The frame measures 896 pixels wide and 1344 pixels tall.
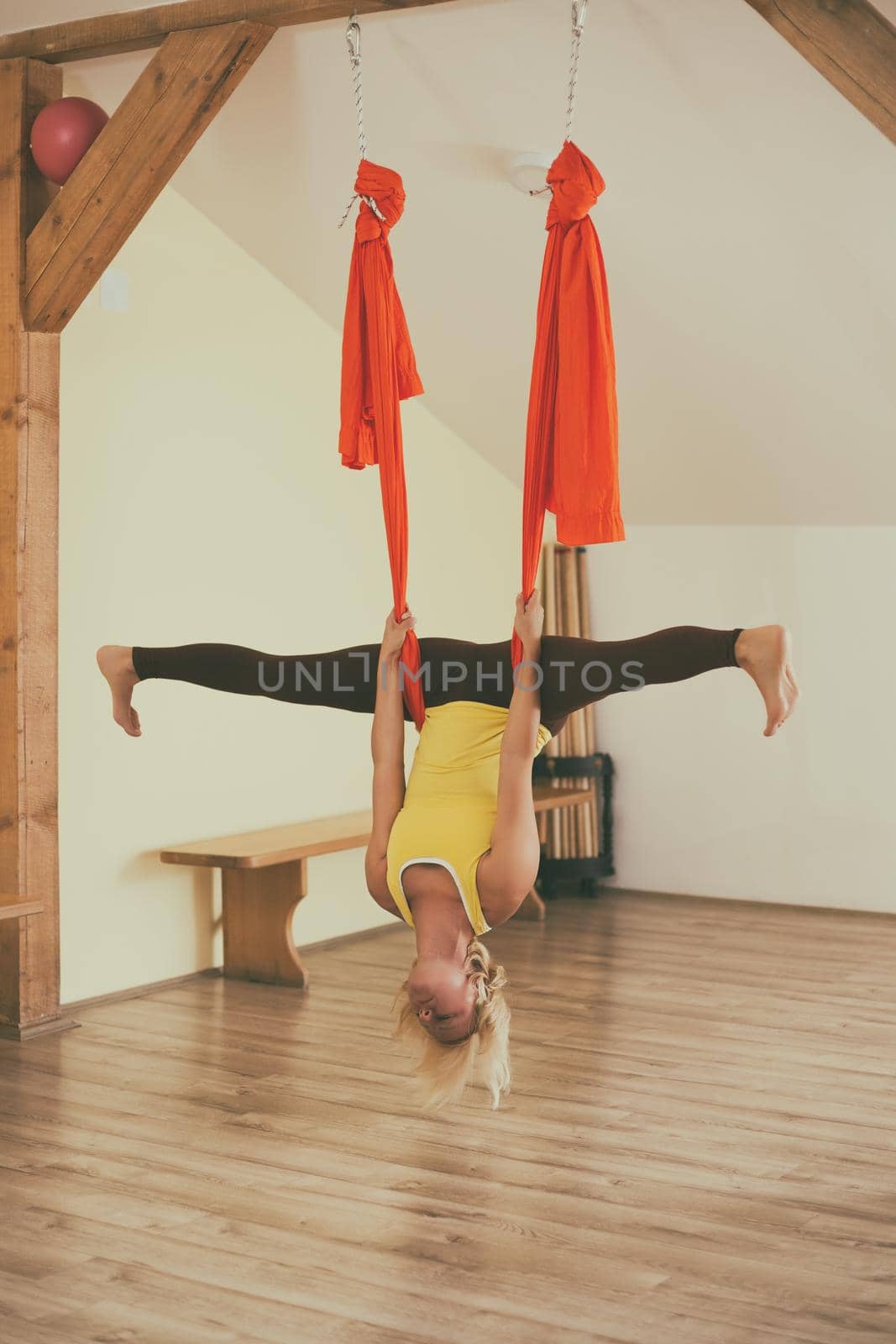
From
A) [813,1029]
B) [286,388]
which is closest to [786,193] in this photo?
[286,388]

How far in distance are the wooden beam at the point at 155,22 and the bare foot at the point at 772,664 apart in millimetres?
2006

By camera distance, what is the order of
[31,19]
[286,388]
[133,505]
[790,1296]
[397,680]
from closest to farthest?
[790,1296]
[397,680]
[31,19]
[133,505]
[286,388]

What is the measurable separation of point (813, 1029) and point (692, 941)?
1311 mm

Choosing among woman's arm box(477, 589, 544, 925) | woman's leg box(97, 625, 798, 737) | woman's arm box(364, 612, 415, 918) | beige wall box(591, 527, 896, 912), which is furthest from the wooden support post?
beige wall box(591, 527, 896, 912)

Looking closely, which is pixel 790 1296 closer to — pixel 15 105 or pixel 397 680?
pixel 397 680

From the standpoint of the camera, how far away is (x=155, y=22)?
4109mm

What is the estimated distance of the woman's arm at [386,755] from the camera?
3062 mm

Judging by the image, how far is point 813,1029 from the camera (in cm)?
449

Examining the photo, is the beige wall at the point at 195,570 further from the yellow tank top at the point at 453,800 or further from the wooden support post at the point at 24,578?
the yellow tank top at the point at 453,800

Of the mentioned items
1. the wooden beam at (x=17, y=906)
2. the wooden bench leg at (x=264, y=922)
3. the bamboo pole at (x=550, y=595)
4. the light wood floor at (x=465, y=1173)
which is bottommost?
the light wood floor at (x=465, y=1173)

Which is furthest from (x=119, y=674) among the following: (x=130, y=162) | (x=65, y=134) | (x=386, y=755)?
(x=65, y=134)

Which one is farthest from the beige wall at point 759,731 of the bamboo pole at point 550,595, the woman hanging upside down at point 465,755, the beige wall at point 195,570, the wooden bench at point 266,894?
the woman hanging upside down at point 465,755

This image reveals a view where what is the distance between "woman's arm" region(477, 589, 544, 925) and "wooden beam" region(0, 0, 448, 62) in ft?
6.05

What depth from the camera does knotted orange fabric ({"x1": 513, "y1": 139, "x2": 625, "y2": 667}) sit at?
2.84 meters
